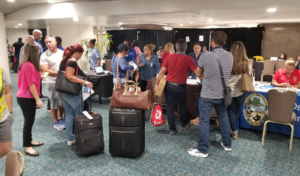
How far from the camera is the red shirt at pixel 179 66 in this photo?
10.2 feet

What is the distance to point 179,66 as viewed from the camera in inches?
123

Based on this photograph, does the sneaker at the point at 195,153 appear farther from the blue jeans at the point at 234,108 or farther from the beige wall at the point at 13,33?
the beige wall at the point at 13,33

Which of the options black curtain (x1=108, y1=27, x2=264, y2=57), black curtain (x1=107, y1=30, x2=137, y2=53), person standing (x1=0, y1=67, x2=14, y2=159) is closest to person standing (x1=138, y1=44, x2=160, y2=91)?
person standing (x1=0, y1=67, x2=14, y2=159)

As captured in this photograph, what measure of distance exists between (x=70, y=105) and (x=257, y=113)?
2674 millimetres

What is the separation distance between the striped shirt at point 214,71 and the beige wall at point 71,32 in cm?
727

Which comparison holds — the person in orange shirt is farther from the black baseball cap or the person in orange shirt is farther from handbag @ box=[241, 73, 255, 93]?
the black baseball cap

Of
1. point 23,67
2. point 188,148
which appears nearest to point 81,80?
point 23,67

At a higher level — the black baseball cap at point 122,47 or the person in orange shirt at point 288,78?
the black baseball cap at point 122,47

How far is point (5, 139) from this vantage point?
154cm

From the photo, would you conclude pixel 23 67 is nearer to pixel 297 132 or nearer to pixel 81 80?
pixel 81 80

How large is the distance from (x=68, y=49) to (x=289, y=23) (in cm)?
1010

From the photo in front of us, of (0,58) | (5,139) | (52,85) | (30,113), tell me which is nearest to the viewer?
(5,139)

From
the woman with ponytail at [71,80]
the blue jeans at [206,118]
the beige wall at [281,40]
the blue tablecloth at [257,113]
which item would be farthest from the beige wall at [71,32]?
the beige wall at [281,40]

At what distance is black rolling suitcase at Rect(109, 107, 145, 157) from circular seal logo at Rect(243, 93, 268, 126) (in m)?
1.78
